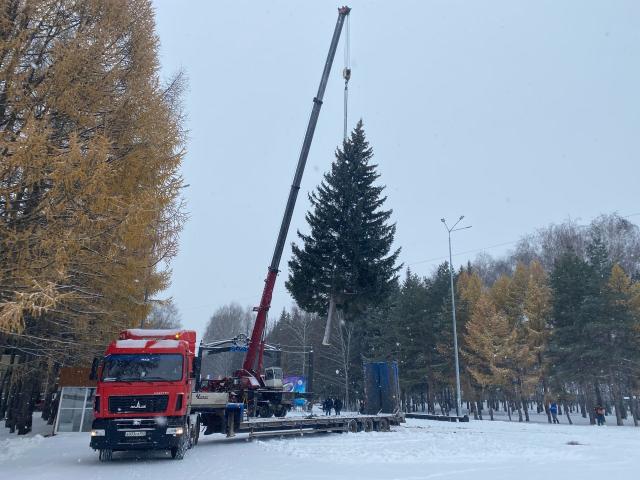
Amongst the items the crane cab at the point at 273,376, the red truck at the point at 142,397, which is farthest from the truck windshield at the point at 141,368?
the crane cab at the point at 273,376

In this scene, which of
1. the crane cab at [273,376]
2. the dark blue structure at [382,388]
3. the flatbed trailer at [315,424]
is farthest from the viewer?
the dark blue structure at [382,388]

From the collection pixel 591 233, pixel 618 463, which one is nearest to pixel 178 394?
pixel 618 463

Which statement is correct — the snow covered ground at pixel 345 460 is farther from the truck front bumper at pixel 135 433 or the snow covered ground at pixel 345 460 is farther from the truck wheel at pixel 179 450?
the truck front bumper at pixel 135 433

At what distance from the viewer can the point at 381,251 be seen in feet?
109

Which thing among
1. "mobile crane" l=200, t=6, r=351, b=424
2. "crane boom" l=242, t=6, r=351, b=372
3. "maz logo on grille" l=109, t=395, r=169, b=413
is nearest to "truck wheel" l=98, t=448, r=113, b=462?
"maz logo on grille" l=109, t=395, r=169, b=413

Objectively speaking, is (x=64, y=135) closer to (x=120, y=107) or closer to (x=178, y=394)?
(x=120, y=107)

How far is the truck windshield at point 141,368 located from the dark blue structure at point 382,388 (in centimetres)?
1348

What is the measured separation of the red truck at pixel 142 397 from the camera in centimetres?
1284

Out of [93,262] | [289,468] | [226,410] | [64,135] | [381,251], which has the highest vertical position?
[381,251]

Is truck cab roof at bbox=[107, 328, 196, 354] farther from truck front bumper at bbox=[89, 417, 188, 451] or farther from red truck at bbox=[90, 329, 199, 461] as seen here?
truck front bumper at bbox=[89, 417, 188, 451]

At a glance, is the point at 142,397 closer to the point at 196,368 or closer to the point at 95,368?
the point at 95,368

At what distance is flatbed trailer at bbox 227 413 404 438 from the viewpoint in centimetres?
1812

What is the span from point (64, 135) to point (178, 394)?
6.84 m

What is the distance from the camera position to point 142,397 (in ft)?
43.3
